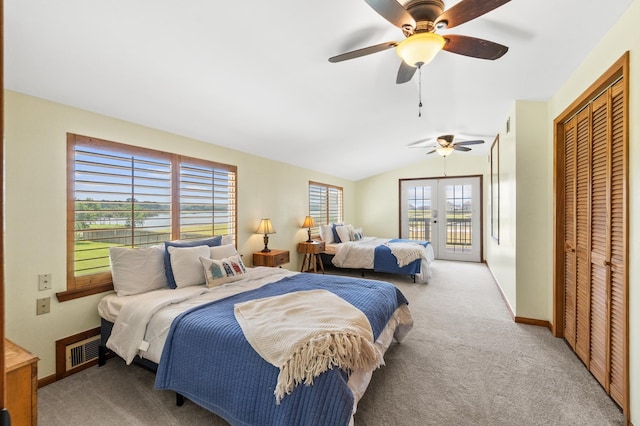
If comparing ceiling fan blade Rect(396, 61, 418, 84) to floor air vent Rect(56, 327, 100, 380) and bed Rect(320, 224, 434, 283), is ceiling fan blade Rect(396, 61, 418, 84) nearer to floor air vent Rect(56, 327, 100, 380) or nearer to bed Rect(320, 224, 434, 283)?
floor air vent Rect(56, 327, 100, 380)

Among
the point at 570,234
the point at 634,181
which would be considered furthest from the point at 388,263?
the point at 634,181

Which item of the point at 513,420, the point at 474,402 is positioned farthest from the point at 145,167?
the point at 513,420

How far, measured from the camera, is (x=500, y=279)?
434 centimetres

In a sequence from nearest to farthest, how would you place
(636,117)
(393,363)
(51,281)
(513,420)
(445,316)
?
(636,117) → (513,420) → (51,281) → (393,363) → (445,316)

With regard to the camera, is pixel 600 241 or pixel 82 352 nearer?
pixel 600 241

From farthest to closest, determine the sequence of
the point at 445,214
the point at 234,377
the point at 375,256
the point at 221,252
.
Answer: the point at 445,214
the point at 375,256
the point at 221,252
the point at 234,377

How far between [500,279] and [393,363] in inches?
113

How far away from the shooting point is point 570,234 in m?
2.63

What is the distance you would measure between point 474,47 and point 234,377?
2385 millimetres

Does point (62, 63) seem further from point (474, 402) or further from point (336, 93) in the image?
point (474, 402)

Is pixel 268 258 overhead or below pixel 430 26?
below

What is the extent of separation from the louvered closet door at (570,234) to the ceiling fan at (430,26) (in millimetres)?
1437

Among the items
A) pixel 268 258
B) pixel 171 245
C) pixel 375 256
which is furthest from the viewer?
pixel 375 256

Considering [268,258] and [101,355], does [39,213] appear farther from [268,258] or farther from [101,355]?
[268,258]
